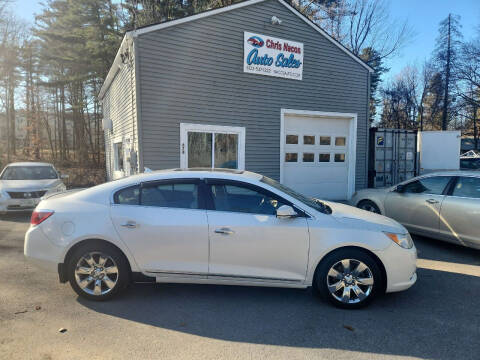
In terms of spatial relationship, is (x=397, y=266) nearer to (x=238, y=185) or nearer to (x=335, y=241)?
(x=335, y=241)

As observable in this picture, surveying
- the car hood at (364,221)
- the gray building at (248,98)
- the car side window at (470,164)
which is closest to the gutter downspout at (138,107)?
the gray building at (248,98)

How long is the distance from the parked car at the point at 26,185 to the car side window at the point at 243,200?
6555 mm

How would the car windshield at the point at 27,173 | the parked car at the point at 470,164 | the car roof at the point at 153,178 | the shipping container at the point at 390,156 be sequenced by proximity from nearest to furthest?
1. the car roof at the point at 153,178
2. the car windshield at the point at 27,173
3. the shipping container at the point at 390,156
4. the parked car at the point at 470,164

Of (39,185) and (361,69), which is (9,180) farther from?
(361,69)

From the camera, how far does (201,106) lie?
8.33 m

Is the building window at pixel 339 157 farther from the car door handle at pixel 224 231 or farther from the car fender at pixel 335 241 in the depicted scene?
the car door handle at pixel 224 231

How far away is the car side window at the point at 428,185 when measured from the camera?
5371 mm

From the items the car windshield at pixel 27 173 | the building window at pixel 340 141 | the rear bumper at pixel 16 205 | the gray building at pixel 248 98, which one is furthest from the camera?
the building window at pixel 340 141

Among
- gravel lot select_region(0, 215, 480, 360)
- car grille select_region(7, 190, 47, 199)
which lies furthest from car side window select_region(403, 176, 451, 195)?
car grille select_region(7, 190, 47, 199)

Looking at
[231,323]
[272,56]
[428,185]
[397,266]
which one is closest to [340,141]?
[272,56]

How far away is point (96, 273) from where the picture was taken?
3.40 meters

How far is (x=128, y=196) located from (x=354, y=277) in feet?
8.66

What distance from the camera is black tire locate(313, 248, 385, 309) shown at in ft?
10.8

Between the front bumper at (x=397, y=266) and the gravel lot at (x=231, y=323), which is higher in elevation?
the front bumper at (x=397, y=266)
